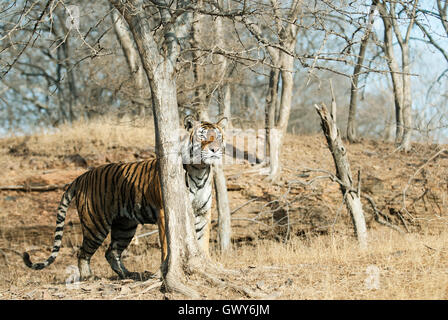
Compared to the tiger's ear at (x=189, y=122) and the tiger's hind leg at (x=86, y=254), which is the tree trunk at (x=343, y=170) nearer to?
the tiger's ear at (x=189, y=122)

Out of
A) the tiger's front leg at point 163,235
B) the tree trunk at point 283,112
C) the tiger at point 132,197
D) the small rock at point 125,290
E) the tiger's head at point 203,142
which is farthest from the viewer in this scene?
the tree trunk at point 283,112

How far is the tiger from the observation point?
6641 millimetres

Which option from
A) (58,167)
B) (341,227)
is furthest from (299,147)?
(58,167)

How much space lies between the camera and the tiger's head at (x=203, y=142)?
6.54 m

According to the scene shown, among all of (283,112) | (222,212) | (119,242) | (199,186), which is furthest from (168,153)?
(283,112)

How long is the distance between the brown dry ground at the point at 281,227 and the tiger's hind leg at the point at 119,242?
292 millimetres

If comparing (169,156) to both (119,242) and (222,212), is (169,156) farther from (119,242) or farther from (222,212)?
(222,212)

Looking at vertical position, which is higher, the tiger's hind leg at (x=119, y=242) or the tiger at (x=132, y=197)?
the tiger at (x=132, y=197)

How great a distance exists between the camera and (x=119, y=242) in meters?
7.98

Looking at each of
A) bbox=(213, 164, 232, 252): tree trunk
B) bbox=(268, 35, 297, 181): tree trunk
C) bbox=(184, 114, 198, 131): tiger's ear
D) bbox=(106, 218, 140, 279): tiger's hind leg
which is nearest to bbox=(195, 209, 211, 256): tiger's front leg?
bbox=(184, 114, 198, 131): tiger's ear

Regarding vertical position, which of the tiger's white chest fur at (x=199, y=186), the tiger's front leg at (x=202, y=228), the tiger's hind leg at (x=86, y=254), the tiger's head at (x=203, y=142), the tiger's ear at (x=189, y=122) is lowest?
the tiger's hind leg at (x=86, y=254)

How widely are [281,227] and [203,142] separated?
15.9ft

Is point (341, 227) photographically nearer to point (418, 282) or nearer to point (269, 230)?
point (269, 230)

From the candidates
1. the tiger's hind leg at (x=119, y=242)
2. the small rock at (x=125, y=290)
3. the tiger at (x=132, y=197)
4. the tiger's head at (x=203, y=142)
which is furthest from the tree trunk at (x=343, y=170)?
the small rock at (x=125, y=290)
